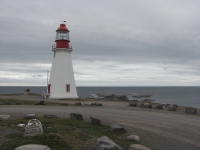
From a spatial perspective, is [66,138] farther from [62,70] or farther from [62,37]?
[62,37]

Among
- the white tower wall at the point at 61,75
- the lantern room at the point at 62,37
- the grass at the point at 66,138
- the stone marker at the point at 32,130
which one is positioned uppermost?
the lantern room at the point at 62,37

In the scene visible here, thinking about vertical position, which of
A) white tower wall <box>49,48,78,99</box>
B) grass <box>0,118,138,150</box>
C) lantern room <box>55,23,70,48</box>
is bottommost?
grass <box>0,118,138,150</box>

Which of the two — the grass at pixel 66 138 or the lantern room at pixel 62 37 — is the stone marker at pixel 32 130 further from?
the lantern room at pixel 62 37

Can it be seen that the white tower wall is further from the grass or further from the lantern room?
the grass

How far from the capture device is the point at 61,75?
1225 inches

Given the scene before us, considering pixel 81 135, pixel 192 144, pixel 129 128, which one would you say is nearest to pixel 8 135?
pixel 81 135

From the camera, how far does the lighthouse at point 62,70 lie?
30969 millimetres

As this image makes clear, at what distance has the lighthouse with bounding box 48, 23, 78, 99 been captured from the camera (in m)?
31.0

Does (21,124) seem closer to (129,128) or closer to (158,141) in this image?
(129,128)

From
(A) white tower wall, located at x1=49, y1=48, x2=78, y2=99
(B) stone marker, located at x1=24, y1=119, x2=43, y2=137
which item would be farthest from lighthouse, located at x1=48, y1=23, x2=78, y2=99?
(B) stone marker, located at x1=24, y1=119, x2=43, y2=137

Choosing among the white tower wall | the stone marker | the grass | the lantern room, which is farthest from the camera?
the lantern room

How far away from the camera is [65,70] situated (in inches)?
1232

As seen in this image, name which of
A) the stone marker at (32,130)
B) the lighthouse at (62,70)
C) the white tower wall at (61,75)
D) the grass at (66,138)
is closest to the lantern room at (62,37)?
the lighthouse at (62,70)

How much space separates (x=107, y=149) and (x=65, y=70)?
25026mm
